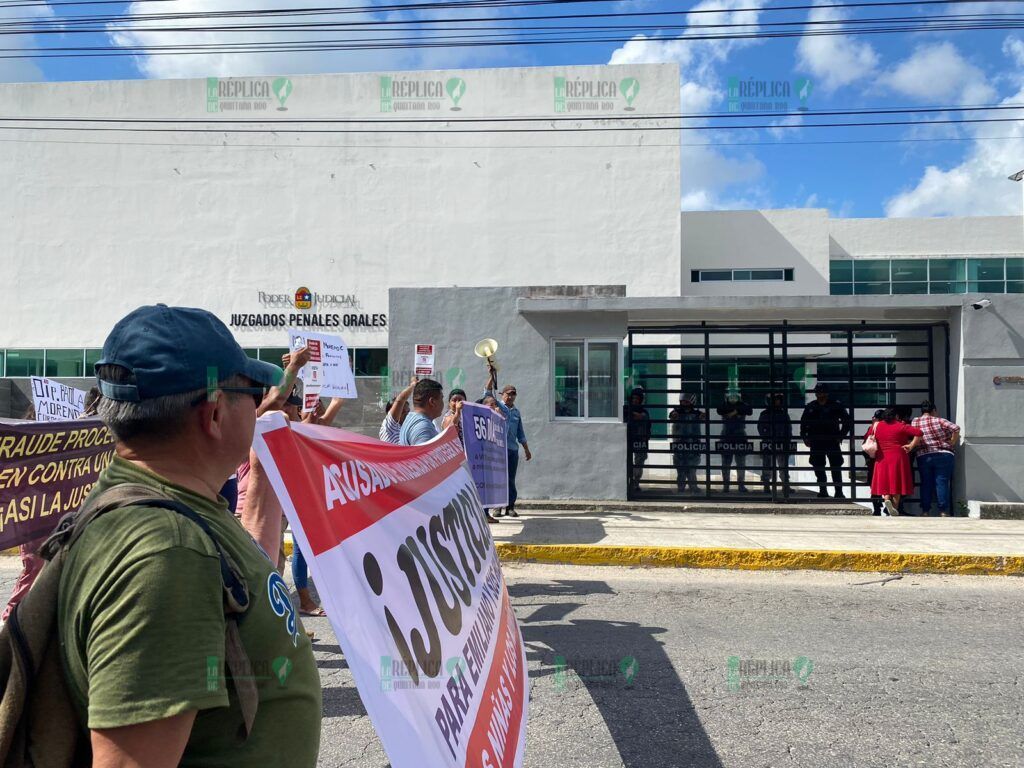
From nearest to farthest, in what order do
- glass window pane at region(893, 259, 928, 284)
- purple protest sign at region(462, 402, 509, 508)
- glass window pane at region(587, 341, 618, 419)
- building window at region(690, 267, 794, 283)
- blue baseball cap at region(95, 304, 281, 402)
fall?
blue baseball cap at region(95, 304, 281, 402), purple protest sign at region(462, 402, 509, 508), glass window pane at region(587, 341, 618, 419), building window at region(690, 267, 794, 283), glass window pane at region(893, 259, 928, 284)

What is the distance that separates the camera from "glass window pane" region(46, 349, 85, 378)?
1040 inches

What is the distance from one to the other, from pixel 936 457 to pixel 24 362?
28676 mm

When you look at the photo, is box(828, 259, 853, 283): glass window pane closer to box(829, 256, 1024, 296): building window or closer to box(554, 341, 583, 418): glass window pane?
box(829, 256, 1024, 296): building window

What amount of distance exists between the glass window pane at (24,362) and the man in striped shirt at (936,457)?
27.8 m

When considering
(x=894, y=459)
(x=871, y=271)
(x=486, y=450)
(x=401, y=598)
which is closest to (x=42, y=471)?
(x=401, y=598)

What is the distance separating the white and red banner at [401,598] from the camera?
5.86 ft

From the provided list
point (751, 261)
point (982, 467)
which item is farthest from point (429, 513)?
point (751, 261)

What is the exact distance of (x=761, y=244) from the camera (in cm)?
2830

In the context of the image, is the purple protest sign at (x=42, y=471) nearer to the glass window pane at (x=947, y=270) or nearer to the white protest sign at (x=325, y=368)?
the white protest sign at (x=325, y=368)

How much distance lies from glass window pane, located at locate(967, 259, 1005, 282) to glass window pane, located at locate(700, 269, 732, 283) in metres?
10.5

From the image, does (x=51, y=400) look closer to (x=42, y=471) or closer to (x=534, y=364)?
(x=42, y=471)

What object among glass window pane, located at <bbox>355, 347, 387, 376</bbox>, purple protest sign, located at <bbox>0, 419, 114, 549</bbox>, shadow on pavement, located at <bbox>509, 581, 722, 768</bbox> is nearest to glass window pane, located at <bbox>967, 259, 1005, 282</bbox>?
glass window pane, located at <bbox>355, 347, 387, 376</bbox>

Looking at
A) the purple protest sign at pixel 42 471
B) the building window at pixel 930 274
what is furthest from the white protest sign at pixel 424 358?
the building window at pixel 930 274

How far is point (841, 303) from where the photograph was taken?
11.8m
